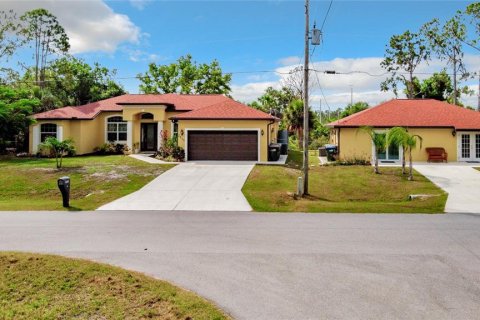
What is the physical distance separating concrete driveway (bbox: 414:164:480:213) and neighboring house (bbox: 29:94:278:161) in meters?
10.0

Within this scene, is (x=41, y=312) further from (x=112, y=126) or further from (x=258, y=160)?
(x=112, y=126)

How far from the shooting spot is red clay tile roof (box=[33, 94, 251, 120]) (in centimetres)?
2823

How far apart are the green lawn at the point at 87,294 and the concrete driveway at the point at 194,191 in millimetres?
6550

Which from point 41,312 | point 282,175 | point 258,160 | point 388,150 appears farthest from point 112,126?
point 41,312

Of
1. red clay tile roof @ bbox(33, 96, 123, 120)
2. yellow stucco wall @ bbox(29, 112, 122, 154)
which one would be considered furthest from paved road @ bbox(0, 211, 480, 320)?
red clay tile roof @ bbox(33, 96, 123, 120)

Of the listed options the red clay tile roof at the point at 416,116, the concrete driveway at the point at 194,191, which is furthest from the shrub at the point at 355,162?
the concrete driveway at the point at 194,191

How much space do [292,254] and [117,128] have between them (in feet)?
81.3

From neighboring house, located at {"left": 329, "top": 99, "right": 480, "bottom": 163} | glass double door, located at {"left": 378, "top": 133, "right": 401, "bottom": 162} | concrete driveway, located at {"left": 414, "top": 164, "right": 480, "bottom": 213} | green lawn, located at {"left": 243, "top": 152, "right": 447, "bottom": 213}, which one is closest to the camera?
green lawn, located at {"left": 243, "top": 152, "right": 447, "bottom": 213}

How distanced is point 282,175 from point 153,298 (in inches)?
585

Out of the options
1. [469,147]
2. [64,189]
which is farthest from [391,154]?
[64,189]

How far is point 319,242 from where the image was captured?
30.6 ft

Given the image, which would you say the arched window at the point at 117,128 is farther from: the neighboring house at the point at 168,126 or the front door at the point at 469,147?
the front door at the point at 469,147

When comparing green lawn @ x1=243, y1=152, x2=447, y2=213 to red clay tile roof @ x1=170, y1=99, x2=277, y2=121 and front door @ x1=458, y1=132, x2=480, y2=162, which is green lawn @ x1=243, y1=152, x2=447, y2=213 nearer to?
red clay tile roof @ x1=170, y1=99, x2=277, y2=121

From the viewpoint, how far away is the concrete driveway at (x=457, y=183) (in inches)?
553
